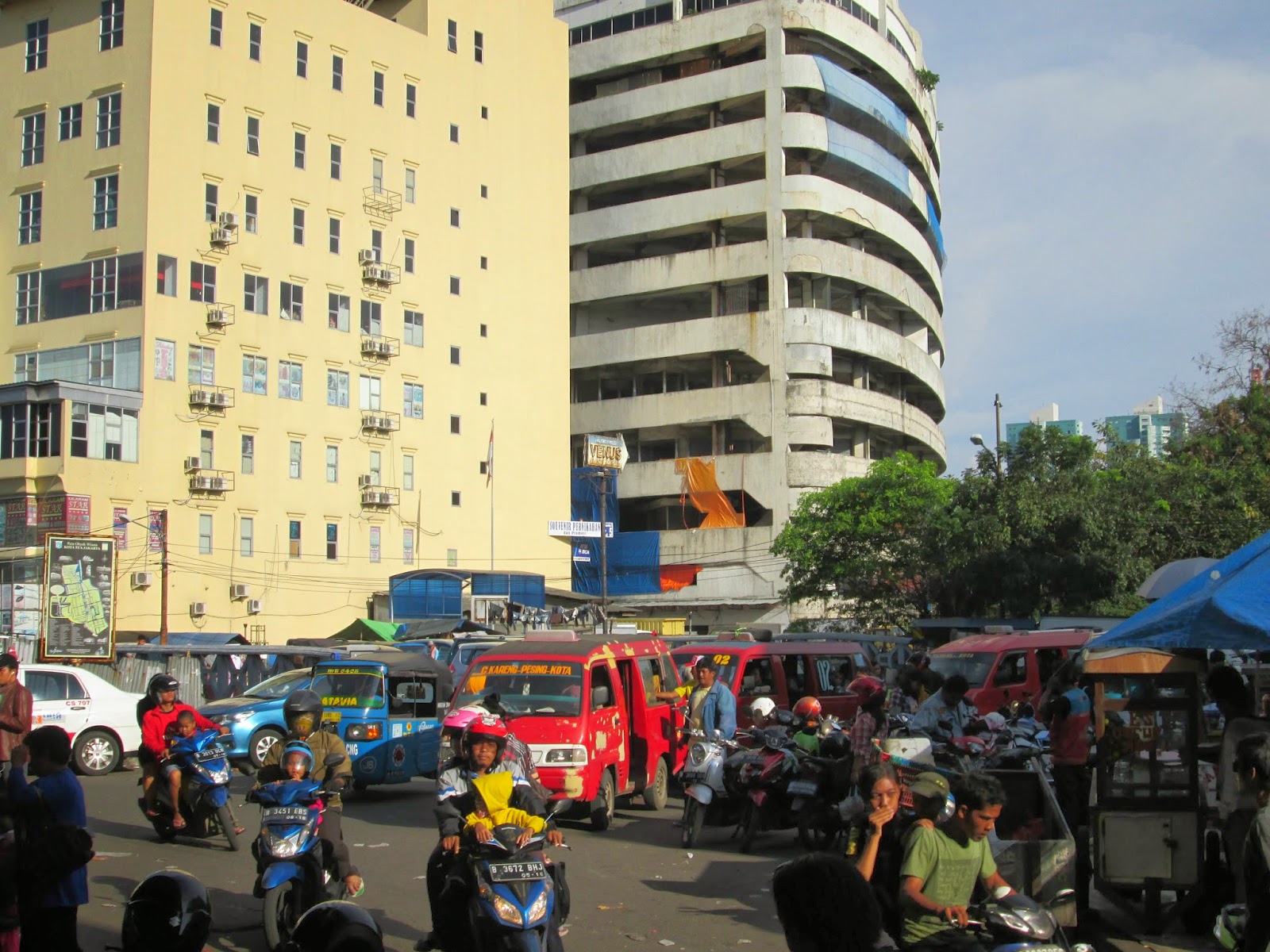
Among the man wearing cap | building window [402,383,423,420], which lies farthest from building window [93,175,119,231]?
the man wearing cap

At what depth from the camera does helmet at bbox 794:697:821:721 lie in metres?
12.5

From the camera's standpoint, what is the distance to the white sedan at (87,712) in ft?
59.1

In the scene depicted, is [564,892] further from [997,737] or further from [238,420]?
[238,420]

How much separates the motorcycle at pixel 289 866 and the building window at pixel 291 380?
44.9m

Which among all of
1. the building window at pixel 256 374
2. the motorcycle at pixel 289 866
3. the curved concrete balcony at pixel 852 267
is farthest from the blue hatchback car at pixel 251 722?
the curved concrete balcony at pixel 852 267

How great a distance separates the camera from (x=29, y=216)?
49.1 m

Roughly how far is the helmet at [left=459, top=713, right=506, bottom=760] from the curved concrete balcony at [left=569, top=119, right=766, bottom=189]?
196 ft

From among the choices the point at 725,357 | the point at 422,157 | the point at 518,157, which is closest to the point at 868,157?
the point at 725,357

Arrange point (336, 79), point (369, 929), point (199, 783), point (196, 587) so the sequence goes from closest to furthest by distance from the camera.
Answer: point (369, 929) → point (199, 783) → point (196, 587) → point (336, 79)

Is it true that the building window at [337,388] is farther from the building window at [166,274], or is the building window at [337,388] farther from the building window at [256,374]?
the building window at [166,274]

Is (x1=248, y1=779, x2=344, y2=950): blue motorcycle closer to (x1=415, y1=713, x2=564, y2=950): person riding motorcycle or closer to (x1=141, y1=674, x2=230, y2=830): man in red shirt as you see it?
(x1=415, y1=713, x2=564, y2=950): person riding motorcycle

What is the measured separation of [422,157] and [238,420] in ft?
50.8

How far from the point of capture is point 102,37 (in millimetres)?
48031

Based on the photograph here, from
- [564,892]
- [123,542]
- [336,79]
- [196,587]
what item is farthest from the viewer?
[336,79]
